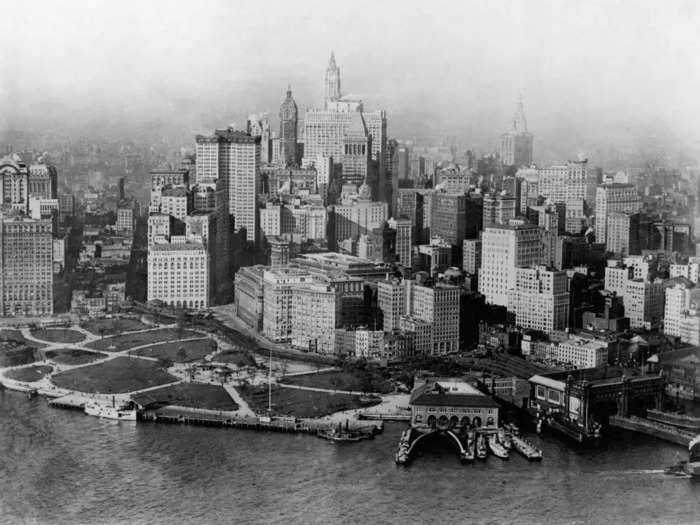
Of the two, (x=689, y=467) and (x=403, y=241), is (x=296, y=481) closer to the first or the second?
(x=689, y=467)

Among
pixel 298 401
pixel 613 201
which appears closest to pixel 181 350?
pixel 298 401

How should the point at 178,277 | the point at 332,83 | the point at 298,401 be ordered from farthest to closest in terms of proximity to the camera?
the point at 178,277 < the point at 332,83 < the point at 298,401

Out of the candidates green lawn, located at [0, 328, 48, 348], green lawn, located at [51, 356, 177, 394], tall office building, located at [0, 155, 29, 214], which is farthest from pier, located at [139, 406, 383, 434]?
tall office building, located at [0, 155, 29, 214]

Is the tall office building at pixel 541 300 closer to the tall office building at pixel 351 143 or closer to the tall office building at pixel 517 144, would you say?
the tall office building at pixel 517 144

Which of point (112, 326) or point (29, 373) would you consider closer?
point (29, 373)

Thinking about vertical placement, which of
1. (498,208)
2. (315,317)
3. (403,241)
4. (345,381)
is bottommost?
(345,381)

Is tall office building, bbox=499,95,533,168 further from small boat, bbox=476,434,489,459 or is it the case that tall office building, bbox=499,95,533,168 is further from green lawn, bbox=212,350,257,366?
small boat, bbox=476,434,489,459
